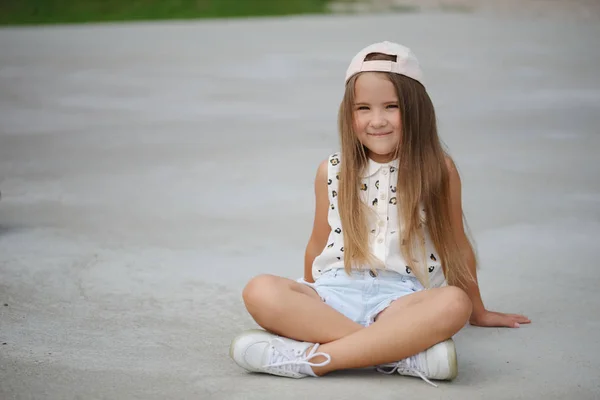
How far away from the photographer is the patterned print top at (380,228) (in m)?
3.02

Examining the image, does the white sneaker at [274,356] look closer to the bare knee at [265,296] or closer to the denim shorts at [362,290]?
the bare knee at [265,296]

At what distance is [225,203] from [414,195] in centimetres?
206

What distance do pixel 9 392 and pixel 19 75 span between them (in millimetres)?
6658

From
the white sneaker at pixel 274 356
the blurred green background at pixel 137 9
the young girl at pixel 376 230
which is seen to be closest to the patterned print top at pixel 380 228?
the young girl at pixel 376 230

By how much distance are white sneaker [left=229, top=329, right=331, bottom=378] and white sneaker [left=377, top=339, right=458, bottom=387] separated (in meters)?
0.22

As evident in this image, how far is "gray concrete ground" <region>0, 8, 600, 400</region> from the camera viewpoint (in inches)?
113

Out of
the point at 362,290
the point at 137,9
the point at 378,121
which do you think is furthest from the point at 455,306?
the point at 137,9

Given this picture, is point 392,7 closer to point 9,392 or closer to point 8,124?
point 8,124

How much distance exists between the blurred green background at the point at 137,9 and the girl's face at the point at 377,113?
11.2 meters

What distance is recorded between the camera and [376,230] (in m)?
3.06

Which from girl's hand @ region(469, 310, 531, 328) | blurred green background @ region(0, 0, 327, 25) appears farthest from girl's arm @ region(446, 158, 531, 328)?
blurred green background @ region(0, 0, 327, 25)

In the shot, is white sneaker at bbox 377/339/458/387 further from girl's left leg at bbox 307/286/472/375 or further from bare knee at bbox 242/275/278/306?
bare knee at bbox 242/275/278/306

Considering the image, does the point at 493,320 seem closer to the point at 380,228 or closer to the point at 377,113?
the point at 380,228

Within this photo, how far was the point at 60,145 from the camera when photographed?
6.37m
